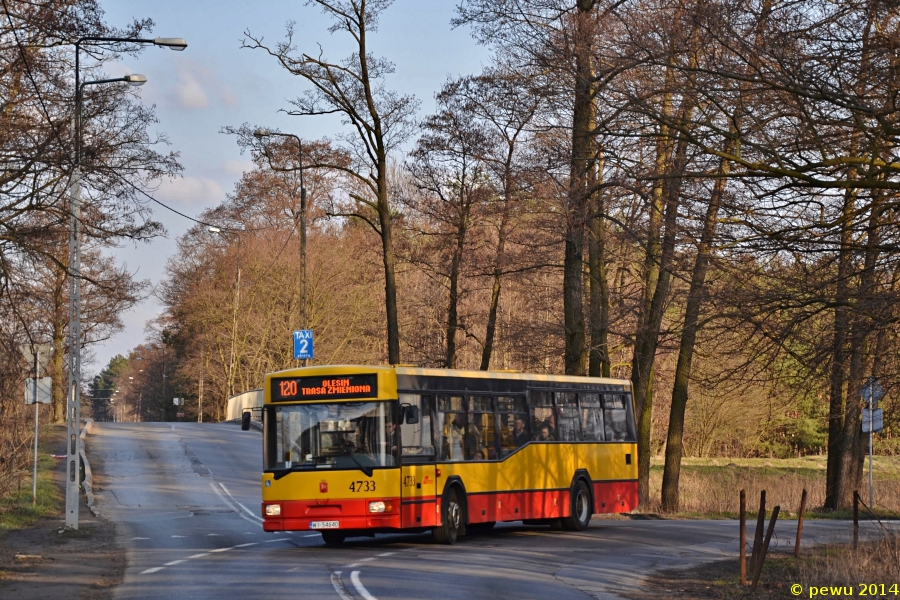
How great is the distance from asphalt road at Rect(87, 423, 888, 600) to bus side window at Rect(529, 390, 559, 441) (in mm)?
1973

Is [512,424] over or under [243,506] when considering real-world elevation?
over

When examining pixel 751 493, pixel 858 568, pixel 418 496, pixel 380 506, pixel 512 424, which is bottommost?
pixel 751 493

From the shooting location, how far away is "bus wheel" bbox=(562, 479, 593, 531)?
74.4 feet

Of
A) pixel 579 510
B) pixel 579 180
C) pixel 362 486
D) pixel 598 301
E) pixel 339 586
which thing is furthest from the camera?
pixel 598 301

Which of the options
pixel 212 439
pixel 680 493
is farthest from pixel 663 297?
pixel 212 439

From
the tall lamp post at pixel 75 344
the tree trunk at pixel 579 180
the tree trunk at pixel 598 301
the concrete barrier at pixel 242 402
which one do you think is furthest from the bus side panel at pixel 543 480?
the concrete barrier at pixel 242 402

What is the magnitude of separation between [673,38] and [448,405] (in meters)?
9.25

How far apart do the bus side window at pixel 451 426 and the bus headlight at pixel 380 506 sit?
1614 millimetres

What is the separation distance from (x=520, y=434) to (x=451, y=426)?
2174 millimetres

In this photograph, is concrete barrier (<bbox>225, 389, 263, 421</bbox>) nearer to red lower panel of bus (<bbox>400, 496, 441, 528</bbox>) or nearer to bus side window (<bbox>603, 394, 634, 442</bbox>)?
bus side window (<bbox>603, 394, 634, 442</bbox>)

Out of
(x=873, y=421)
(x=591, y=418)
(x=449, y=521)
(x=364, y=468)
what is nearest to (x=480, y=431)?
(x=449, y=521)

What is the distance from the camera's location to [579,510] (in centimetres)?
2298

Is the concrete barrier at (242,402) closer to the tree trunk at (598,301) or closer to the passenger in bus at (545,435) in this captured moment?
the tree trunk at (598,301)

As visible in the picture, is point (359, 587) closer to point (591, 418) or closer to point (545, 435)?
point (545, 435)
